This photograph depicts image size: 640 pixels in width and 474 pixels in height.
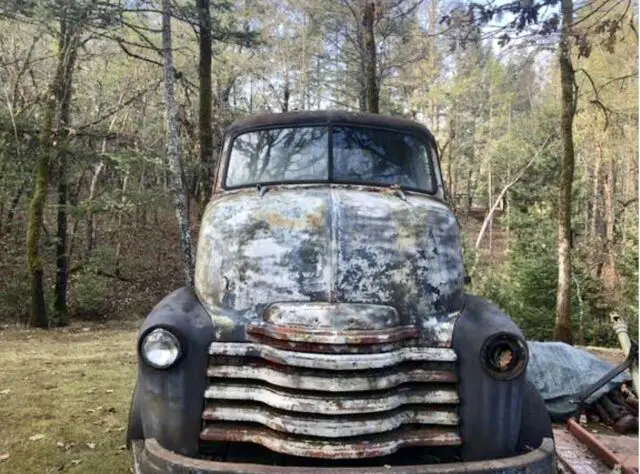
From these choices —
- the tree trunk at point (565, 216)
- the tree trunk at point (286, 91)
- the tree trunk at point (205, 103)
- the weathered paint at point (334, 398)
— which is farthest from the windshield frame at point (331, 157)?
the tree trunk at point (286, 91)

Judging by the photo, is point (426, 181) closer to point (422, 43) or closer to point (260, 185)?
point (260, 185)

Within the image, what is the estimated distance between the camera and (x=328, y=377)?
280 centimetres

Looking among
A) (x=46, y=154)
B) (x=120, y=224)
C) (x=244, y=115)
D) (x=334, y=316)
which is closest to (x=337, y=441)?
(x=334, y=316)

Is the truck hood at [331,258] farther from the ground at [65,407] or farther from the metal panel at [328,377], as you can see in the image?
the ground at [65,407]

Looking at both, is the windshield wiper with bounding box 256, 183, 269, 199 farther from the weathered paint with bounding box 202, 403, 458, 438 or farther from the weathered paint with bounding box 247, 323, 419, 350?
the weathered paint with bounding box 202, 403, 458, 438

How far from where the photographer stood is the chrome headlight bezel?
9.76 ft

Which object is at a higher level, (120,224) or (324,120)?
(120,224)


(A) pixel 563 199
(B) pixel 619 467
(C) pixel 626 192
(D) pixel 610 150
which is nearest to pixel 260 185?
(B) pixel 619 467

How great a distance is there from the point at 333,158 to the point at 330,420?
6.63 ft

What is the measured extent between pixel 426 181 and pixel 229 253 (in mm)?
1663

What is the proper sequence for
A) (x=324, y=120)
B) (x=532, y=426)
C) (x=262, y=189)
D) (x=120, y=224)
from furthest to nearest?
(x=120, y=224) → (x=324, y=120) → (x=262, y=189) → (x=532, y=426)

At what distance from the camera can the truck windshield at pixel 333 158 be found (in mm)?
4230

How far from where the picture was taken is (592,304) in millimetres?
14852

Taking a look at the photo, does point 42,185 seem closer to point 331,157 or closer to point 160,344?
point 331,157
